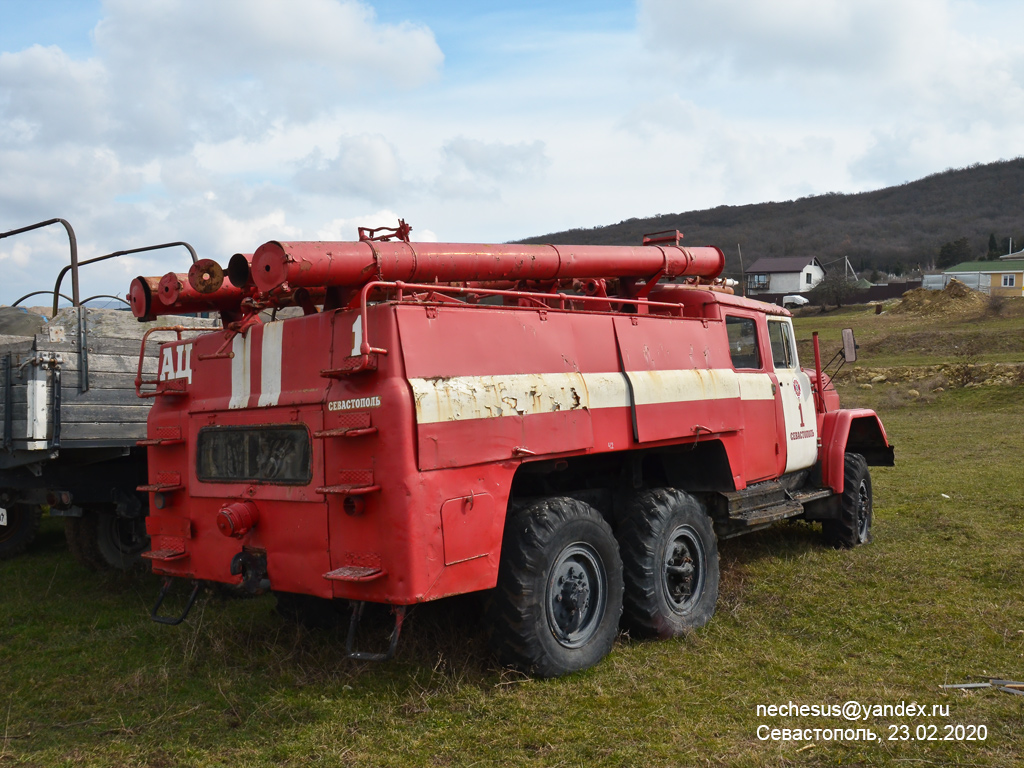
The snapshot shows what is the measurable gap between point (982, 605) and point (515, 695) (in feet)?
11.7

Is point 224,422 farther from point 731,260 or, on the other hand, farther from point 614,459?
point 731,260

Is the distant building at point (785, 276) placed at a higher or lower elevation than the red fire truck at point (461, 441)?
higher

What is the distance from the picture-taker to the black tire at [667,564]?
557 cm

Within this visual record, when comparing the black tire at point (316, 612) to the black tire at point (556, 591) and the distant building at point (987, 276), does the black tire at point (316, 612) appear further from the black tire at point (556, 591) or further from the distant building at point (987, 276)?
the distant building at point (987, 276)

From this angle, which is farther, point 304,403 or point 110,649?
point 110,649

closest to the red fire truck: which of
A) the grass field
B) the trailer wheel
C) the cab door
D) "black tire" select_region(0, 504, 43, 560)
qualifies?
the grass field

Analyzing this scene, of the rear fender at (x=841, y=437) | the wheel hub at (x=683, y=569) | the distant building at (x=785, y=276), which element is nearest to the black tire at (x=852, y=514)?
the rear fender at (x=841, y=437)

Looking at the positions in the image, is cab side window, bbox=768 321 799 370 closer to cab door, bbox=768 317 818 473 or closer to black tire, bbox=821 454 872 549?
cab door, bbox=768 317 818 473

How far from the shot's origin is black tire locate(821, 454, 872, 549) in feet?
26.9

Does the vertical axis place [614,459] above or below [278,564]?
above

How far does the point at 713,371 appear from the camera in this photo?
6465mm

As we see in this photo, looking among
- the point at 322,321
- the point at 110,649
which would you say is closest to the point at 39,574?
the point at 110,649

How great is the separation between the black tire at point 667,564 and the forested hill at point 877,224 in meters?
87.5

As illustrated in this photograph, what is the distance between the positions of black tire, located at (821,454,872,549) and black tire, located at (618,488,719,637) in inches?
101
